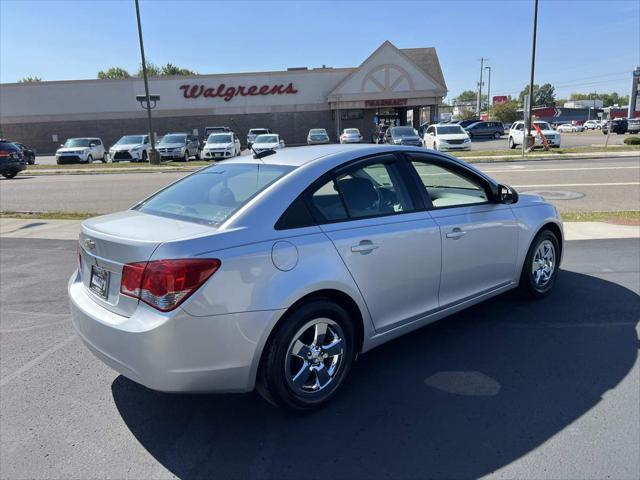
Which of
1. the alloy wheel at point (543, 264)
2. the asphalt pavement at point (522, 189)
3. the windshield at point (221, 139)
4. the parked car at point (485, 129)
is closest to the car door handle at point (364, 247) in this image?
the alloy wheel at point (543, 264)

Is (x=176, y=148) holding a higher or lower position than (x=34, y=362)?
higher

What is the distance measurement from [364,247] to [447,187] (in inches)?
79.5

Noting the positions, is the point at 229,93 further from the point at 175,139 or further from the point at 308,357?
the point at 308,357

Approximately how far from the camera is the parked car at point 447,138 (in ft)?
87.0

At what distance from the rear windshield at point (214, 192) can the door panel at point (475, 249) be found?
1.37m

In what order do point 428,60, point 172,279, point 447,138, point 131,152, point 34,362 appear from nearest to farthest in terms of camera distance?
point 172,279
point 34,362
point 447,138
point 131,152
point 428,60

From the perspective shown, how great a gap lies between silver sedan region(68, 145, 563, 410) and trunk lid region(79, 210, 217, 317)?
1 cm

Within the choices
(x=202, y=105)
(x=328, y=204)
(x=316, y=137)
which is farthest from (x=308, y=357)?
(x=202, y=105)

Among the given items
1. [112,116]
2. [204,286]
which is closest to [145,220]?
[204,286]

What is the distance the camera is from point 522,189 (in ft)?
42.0

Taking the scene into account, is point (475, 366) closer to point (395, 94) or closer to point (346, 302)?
point (346, 302)

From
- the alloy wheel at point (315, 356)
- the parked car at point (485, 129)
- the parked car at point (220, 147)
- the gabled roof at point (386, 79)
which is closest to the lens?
the alloy wheel at point (315, 356)

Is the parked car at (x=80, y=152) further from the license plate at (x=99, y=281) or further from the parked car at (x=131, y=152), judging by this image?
the license plate at (x=99, y=281)

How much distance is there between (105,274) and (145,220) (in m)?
0.44
